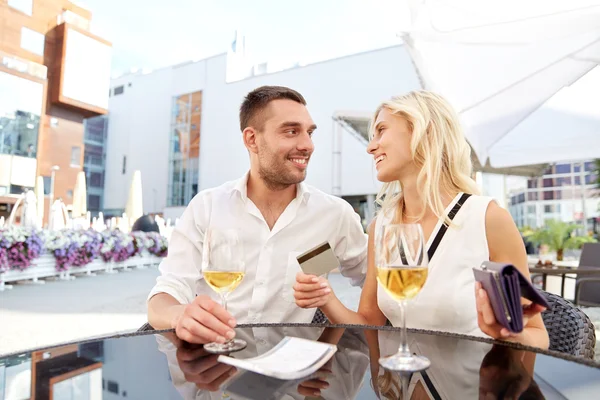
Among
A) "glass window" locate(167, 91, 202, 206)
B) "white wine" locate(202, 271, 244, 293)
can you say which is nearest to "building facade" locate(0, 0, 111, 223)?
"glass window" locate(167, 91, 202, 206)

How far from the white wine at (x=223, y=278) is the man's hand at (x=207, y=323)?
0.08 meters

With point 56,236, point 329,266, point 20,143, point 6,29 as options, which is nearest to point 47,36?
point 6,29

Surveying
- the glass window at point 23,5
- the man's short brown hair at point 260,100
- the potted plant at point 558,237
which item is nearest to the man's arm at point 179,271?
the man's short brown hair at point 260,100

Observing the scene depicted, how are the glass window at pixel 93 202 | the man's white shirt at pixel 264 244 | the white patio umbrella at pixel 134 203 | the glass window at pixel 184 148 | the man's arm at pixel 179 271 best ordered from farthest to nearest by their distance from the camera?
the glass window at pixel 93 202
the glass window at pixel 184 148
the white patio umbrella at pixel 134 203
the man's white shirt at pixel 264 244
the man's arm at pixel 179 271

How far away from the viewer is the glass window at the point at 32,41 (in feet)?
64.4

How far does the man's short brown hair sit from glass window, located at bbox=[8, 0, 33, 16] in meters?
22.2

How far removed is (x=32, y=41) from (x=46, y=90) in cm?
230

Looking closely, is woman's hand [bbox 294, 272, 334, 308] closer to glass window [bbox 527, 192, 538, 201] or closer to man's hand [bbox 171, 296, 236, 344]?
man's hand [bbox 171, 296, 236, 344]

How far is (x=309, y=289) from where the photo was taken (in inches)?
49.2

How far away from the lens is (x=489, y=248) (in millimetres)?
1538

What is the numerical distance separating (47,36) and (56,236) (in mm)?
16559

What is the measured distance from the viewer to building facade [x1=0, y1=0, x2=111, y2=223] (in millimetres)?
18578

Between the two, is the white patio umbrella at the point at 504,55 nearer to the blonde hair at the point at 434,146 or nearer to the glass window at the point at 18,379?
the blonde hair at the point at 434,146

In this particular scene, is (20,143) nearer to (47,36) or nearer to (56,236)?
(47,36)
